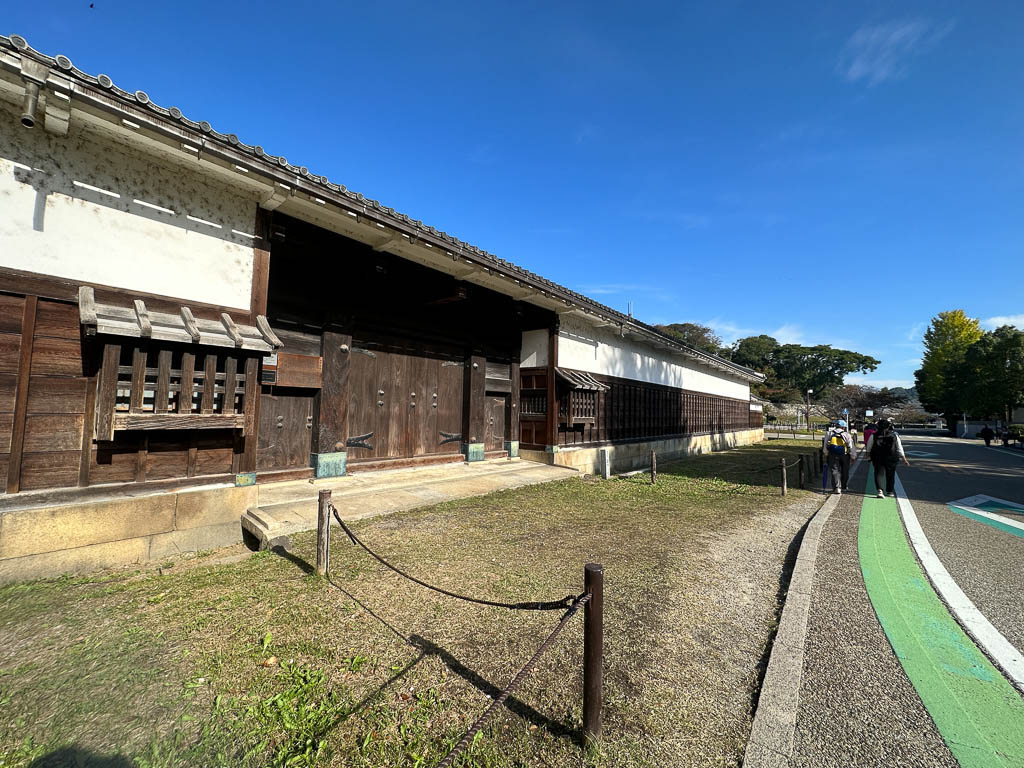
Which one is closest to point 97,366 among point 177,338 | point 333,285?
point 177,338

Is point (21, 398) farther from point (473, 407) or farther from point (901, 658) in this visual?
point (901, 658)

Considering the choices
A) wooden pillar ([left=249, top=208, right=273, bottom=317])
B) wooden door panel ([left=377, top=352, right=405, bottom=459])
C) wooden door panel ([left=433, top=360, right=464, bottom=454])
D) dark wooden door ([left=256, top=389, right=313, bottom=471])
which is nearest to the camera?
wooden pillar ([left=249, top=208, right=273, bottom=317])

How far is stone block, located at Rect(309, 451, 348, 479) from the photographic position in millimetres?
7613

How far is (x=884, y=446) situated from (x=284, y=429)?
12408 mm

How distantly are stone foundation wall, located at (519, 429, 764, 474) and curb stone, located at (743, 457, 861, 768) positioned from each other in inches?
289

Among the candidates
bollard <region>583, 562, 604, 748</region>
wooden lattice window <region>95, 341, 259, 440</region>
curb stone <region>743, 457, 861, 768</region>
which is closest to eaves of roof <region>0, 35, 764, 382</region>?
wooden lattice window <region>95, 341, 259, 440</region>

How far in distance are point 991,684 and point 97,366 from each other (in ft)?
26.9

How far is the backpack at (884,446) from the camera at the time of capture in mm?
9055

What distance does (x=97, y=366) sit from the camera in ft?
14.9

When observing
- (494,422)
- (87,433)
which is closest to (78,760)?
(87,433)

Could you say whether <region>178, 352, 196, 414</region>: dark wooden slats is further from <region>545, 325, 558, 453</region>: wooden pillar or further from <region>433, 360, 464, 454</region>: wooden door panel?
<region>545, 325, 558, 453</region>: wooden pillar

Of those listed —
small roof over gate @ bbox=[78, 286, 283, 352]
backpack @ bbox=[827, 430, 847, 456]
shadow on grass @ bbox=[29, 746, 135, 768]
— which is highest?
small roof over gate @ bbox=[78, 286, 283, 352]

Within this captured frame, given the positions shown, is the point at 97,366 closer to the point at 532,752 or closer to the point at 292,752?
the point at 292,752

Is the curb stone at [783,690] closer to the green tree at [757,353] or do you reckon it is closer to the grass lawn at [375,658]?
the grass lawn at [375,658]
